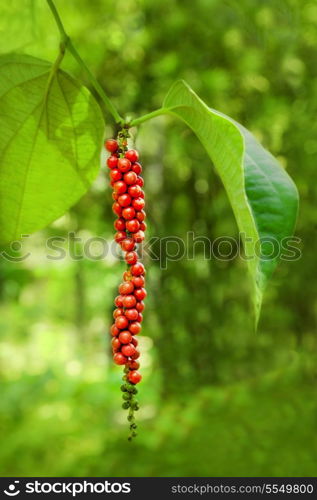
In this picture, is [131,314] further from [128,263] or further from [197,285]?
[197,285]

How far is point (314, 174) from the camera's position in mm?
1704

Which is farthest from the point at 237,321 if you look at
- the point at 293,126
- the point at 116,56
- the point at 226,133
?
the point at 226,133

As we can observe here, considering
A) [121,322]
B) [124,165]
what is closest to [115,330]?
[121,322]

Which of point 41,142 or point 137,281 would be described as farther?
point 41,142

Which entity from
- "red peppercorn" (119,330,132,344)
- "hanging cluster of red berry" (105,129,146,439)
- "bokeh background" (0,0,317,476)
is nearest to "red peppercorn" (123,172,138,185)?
"hanging cluster of red berry" (105,129,146,439)

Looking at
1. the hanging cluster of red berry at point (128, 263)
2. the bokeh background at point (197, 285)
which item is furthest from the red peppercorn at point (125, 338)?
the bokeh background at point (197, 285)

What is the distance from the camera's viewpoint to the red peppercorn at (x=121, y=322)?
0.38m

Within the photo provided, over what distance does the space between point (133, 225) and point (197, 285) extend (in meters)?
1.55

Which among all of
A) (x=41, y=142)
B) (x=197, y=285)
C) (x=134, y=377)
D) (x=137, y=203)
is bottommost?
(x=134, y=377)

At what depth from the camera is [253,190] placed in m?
0.34

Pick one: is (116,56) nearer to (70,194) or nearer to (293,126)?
(293,126)
